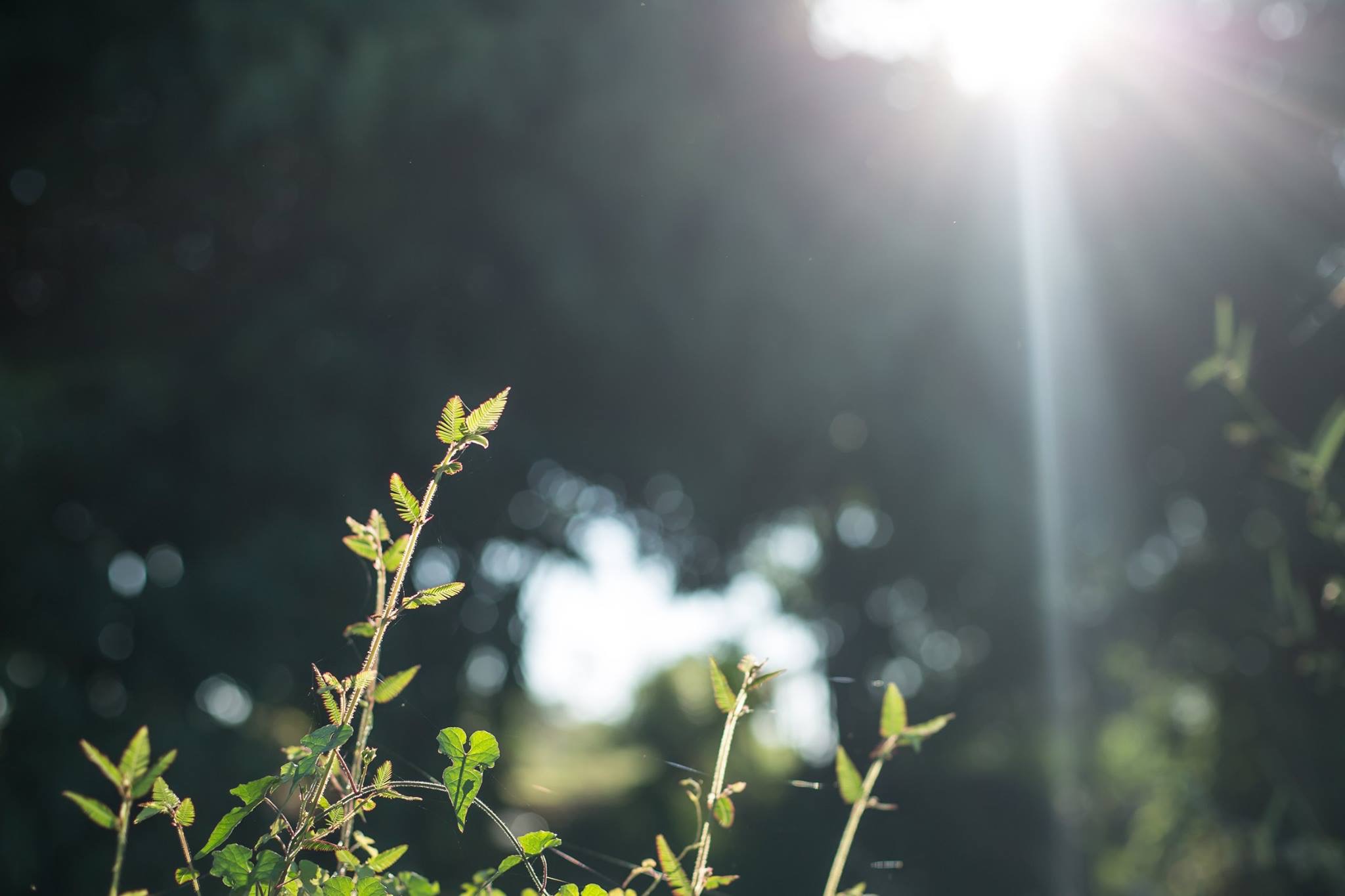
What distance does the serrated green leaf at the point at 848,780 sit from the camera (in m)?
0.61

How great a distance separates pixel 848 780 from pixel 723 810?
86mm

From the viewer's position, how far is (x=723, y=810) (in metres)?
0.60

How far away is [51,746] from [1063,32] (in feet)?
25.8

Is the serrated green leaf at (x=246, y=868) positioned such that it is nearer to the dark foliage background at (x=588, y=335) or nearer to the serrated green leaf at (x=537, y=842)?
the serrated green leaf at (x=537, y=842)

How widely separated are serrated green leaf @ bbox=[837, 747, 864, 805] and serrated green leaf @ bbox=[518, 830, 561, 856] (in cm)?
18

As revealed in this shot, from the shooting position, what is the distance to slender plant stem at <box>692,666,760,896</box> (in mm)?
562

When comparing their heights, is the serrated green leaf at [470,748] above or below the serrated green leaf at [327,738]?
above

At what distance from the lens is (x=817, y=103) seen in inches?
307

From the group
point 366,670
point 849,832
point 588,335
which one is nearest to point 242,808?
point 366,670

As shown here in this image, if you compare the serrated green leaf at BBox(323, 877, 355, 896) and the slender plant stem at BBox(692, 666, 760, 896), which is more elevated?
the slender plant stem at BBox(692, 666, 760, 896)

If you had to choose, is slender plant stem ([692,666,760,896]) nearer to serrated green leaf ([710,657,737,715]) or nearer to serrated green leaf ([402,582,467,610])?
serrated green leaf ([710,657,737,715])

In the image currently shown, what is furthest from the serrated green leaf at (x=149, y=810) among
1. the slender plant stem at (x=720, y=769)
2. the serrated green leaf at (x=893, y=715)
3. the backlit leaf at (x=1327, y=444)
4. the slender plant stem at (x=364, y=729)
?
the backlit leaf at (x=1327, y=444)

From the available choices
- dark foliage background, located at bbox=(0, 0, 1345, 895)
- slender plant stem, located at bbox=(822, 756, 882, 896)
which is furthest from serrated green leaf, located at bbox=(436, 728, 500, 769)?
dark foliage background, located at bbox=(0, 0, 1345, 895)

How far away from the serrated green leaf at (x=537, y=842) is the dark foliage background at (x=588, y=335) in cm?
437
